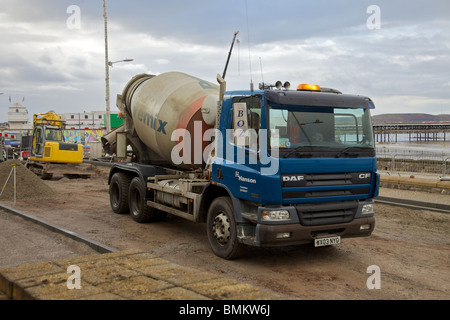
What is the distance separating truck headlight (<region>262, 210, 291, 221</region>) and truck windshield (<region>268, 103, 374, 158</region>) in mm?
874

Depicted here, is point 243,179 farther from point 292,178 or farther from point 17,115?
point 17,115

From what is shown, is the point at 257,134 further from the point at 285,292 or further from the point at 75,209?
the point at 75,209

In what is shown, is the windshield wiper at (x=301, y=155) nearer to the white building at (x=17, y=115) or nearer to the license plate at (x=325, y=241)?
the license plate at (x=325, y=241)

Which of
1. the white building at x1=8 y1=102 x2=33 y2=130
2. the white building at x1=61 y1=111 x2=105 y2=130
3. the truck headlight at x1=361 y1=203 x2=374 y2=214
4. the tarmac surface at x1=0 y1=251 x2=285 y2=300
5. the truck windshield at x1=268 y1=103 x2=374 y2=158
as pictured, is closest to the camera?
the tarmac surface at x1=0 y1=251 x2=285 y2=300

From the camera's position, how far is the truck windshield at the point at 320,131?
6.68 m

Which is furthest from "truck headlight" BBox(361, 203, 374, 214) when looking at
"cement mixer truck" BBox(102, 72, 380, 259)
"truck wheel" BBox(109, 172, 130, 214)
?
"truck wheel" BBox(109, 172, 130, 214)

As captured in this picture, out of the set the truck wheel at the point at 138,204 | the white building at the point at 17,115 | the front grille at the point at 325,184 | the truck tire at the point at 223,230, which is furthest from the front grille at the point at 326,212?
the white building at the point at 17,115

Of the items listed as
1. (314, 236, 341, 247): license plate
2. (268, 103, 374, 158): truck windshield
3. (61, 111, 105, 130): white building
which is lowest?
(314, 236, 341, 247): license plate

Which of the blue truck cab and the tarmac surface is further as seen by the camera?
the blue truck cab

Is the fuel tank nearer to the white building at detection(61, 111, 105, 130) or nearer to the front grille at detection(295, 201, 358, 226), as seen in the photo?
the front grille at detection(295, 201, 358, 226)

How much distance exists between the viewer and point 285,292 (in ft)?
19.6

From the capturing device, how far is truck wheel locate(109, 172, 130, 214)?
11.6 m
